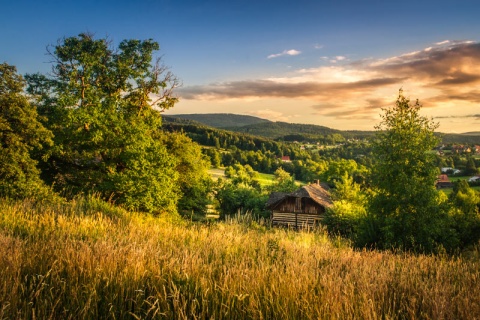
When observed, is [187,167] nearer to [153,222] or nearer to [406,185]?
[406,185]

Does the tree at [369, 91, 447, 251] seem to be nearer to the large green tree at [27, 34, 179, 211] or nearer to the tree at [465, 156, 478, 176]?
the large green tree at [27, 34, 179, 211]

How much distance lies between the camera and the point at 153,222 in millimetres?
9523

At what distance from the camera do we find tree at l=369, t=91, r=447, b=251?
1788 cm

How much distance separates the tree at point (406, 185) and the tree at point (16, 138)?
22.0 meters

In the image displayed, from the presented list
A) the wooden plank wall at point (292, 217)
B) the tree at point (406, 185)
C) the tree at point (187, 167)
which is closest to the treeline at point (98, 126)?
the tree at point (187, 167)

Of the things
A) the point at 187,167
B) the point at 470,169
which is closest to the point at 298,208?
the point at 187,167

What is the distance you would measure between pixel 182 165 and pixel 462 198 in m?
56.0

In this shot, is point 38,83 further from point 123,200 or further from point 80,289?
point 80,289

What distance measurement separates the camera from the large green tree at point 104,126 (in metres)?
26.2

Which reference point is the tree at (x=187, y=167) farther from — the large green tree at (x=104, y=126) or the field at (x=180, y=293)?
the field at (x=180, y=293)

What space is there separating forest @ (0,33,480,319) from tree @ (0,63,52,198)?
9 centimetres

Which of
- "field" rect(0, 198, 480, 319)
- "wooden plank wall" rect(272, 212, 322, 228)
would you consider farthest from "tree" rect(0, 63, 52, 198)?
"wooden plank wall" rect(272, 212, 322, 228)

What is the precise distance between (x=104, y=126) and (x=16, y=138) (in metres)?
6.80

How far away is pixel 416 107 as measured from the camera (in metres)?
21.4
